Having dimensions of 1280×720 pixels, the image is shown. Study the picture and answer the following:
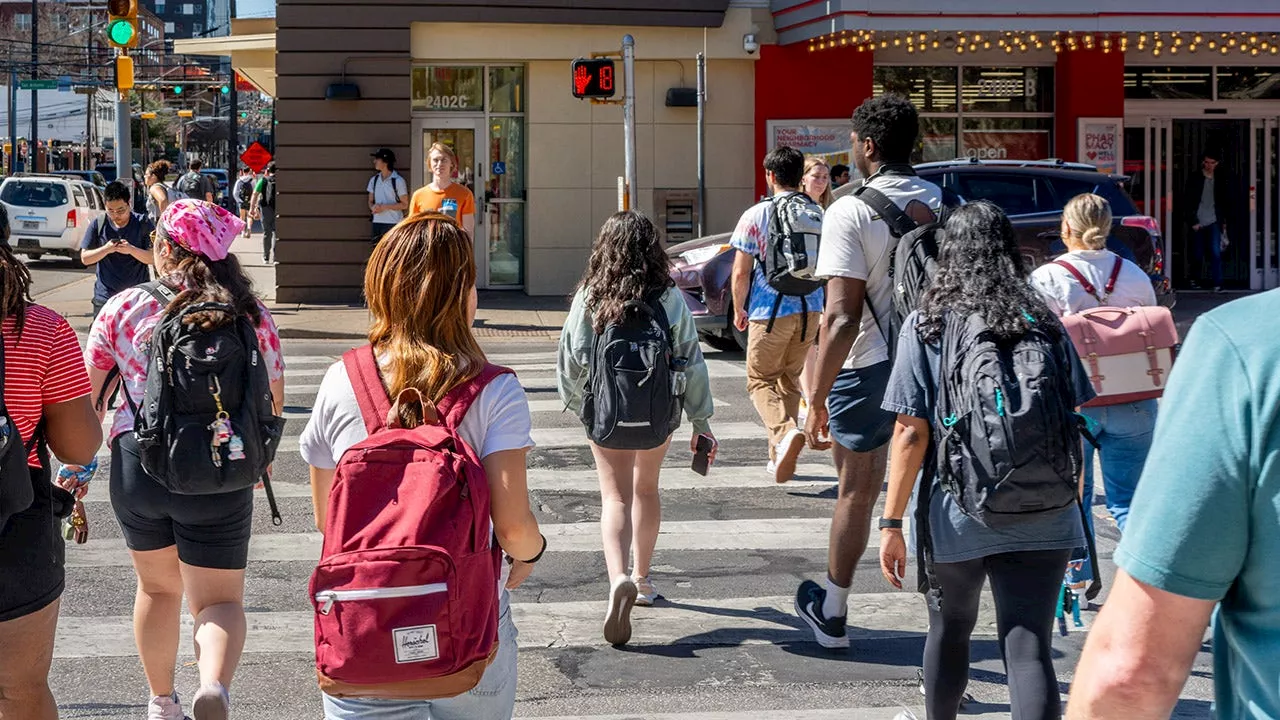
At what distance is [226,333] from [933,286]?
214 centimetres

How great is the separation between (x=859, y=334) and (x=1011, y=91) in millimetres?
16246

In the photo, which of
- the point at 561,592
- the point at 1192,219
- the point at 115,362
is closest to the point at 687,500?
the point at 561,592

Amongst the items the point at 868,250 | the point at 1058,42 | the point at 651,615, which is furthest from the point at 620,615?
the point at 1058,42

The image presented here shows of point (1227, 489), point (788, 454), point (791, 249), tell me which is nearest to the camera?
point (1227, 489)

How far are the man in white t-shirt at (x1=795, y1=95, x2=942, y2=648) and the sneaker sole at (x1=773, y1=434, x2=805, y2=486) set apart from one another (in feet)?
6.69

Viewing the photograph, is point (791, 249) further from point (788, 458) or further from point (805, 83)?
point (805, 83)

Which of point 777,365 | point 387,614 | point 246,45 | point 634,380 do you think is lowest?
point 387,614

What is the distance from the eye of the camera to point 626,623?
6.07 metres

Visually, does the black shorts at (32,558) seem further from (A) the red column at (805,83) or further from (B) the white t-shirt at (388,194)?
(A) the red column at (805,83)

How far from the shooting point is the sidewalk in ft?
55.8

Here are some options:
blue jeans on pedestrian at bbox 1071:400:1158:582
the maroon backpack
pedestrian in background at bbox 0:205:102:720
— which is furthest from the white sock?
the maroon backpack

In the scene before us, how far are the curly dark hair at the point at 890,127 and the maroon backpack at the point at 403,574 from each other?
3.31 m

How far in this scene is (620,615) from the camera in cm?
604

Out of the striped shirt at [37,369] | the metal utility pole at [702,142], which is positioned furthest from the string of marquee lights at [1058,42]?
the striped shirt at [37,369]
